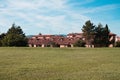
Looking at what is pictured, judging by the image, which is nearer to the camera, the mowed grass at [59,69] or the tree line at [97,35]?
the mowed grass at [59,69]

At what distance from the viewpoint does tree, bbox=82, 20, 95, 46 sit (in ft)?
324

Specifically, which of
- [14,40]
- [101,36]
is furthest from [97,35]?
[14,40]

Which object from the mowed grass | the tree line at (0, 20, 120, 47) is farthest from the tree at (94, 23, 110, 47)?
the mowed grass

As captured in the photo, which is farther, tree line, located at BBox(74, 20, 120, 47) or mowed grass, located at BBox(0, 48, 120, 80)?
tree line, located at BBox(74, 20, 120, 47)

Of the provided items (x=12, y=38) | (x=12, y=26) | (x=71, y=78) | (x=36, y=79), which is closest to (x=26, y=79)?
(x=36, y=79)

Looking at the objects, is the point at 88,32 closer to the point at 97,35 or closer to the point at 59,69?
the point at 97,35

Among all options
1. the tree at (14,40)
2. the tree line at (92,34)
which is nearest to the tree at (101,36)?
the tree line at (92,34)

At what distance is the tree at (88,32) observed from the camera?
9866 cm

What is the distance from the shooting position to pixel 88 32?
100 meters

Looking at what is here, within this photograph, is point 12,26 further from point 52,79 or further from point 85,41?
point 52,79

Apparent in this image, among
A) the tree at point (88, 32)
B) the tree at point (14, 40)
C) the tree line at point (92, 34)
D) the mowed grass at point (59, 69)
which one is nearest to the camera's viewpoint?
the mowed grass at point (59, 69)

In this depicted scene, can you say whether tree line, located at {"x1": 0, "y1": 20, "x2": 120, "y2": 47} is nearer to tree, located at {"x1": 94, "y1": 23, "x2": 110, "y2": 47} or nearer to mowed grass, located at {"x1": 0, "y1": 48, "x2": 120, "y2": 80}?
tree, located at {"x1": 94, "y1": 23, "x2": 110, "y2": 47}

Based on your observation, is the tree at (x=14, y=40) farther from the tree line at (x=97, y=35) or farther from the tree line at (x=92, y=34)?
the tree line at (x=97, y=35)

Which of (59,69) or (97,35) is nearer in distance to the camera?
(59,69)
